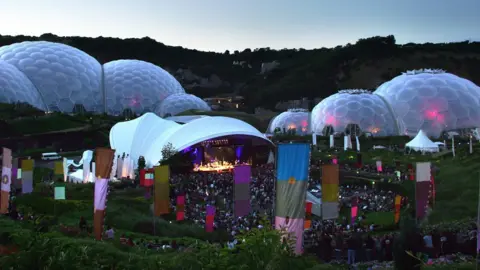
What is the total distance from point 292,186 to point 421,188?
754 cm

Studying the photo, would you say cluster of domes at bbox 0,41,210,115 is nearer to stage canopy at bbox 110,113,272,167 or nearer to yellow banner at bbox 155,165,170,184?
stage canopy at bbox 110,113,272,167

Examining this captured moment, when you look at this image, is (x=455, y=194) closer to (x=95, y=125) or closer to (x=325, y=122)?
(x=325, y=122)

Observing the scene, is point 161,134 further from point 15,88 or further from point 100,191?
point 100,191

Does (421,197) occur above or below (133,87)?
below

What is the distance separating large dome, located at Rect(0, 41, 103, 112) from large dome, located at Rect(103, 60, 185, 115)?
1494mm

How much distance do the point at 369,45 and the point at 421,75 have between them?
62147 millimetres

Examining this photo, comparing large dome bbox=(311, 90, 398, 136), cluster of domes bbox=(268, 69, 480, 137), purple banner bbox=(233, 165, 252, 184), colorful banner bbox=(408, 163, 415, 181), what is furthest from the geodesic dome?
purple banner bbox=(233, 165, 252, 184)

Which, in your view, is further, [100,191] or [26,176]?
[26,176]

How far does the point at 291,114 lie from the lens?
60.9 metres

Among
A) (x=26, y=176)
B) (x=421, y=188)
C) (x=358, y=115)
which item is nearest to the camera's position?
(x=421, y=188)

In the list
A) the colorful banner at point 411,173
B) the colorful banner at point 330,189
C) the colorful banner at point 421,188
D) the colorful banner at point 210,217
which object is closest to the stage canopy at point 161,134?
the colorful banner at point 411,173

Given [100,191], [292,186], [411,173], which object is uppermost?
[292,186]

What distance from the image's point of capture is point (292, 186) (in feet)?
39.4

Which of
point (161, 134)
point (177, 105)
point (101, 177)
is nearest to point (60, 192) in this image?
point (101, 177)
